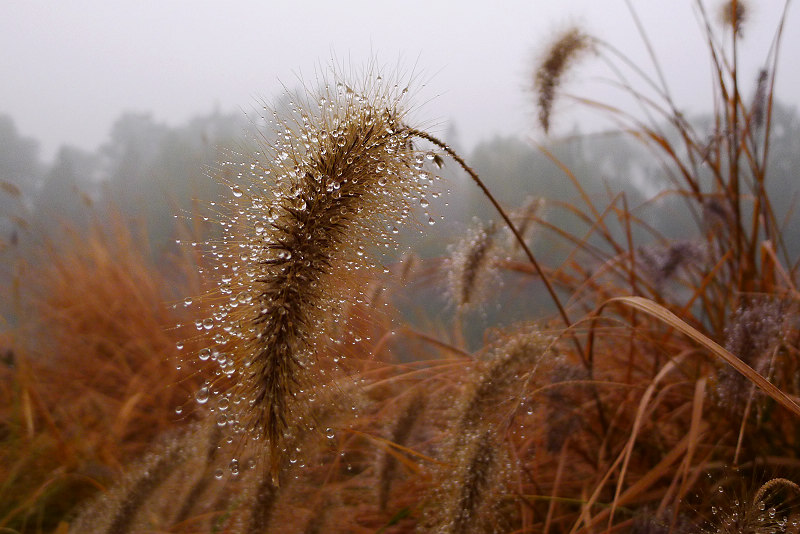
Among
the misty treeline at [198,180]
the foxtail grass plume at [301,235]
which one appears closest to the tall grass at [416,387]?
the foxtail grass plume at [301,235]

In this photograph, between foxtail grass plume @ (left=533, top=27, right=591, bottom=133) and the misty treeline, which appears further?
the misty treeline

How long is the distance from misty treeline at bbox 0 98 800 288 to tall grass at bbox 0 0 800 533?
0.69 meters

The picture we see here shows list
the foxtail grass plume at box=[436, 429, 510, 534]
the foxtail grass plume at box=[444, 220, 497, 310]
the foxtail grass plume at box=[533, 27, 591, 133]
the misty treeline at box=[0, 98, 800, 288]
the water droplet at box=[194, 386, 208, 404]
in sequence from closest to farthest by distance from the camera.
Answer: the water droplet at box=[194, 386, 208, 404], the foxtail grass plume at box=[436, 429, 510, 534], the foxtail grass plume at box=[444, 220, 497, 310], the foxtail grass plume at box=[533, 27, 591, 133], the misty treeline at box=[0, 98, 800, 288]

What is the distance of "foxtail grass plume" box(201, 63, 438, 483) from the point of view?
1.78ft

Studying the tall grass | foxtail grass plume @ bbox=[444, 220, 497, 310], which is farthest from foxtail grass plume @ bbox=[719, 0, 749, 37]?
foxtail grass plume @ bbox=[444, 220, 497, 310]

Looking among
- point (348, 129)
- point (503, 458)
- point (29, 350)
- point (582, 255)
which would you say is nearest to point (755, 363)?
point (503, 458)

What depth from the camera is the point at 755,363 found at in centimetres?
83

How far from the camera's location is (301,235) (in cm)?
56

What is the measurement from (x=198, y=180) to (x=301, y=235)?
230 cm

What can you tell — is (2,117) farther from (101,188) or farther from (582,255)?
(582,255)

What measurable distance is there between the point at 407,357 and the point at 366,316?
5.19ft

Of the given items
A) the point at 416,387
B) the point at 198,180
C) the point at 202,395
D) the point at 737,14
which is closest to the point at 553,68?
the point at 737,14

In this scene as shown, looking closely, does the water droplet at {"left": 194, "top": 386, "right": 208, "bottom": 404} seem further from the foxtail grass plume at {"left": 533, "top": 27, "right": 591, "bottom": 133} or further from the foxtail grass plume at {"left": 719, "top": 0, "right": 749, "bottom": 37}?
the foxtail grass plume at {"left": 719, "top": 0, "right": 749, "bottom": 37}

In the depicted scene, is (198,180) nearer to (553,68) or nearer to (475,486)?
(553,68)
